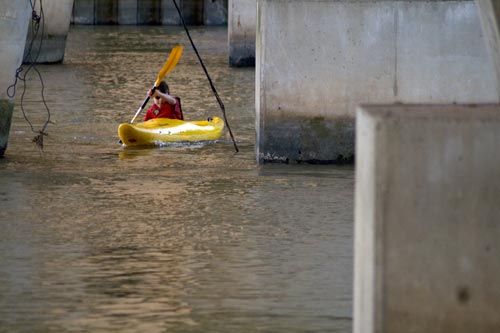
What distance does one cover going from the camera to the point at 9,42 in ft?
43.0

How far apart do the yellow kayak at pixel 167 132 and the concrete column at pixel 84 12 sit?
26625 mm

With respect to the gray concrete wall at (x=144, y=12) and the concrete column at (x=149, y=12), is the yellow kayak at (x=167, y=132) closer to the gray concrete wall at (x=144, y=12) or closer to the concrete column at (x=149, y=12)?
the gray concrete wall at (x=144, y=12)

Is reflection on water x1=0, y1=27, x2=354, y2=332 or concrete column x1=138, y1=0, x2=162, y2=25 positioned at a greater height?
concrete column x1=138, y1=0, x2=162, y2=25

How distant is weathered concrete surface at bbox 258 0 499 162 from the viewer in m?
13.0

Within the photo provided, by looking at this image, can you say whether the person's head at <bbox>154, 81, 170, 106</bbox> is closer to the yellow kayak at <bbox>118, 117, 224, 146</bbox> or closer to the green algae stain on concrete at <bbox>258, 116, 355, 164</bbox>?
the yellow kayak at <bbox>118, 117, 224, 146</bbox>

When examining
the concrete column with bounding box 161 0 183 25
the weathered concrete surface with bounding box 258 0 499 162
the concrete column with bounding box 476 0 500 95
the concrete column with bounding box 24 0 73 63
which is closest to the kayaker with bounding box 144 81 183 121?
the weathered concrete surface with bounding box 258 0 499 162

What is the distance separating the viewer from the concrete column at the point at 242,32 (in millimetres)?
27375

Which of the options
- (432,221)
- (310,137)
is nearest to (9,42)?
(310,137)

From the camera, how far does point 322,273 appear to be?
28.3 feet

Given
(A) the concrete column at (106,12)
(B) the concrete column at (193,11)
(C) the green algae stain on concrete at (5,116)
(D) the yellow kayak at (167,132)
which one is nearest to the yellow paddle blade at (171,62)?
(D) the yellow kayak at (167,132)

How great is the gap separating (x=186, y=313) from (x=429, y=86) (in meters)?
6.15

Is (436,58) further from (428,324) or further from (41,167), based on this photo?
(428,324)

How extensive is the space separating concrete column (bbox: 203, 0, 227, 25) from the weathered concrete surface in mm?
30395

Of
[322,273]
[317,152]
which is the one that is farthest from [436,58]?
[322,273]
